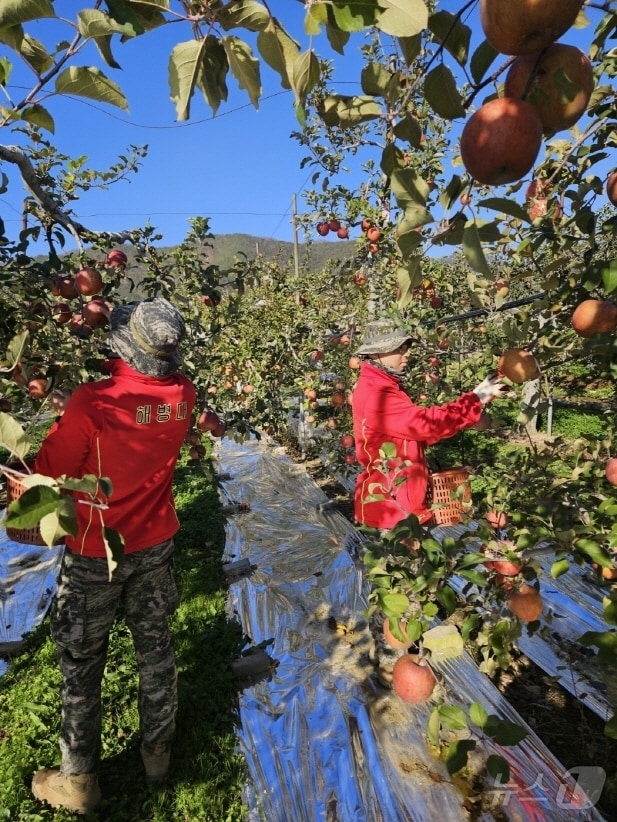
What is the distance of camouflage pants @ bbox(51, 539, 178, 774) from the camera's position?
176cm

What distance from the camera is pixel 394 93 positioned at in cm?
78

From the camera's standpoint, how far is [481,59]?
0.80m

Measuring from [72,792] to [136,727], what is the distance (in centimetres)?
53

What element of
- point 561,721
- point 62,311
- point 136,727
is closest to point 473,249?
point 62,311

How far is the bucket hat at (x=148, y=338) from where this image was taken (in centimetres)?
173

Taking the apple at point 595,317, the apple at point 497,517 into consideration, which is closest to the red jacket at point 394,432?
the apple at point 497,517

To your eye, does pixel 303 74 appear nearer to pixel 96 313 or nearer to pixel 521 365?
pixel 521 365

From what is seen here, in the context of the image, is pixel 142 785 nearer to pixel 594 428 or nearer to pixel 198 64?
pixel 198 64

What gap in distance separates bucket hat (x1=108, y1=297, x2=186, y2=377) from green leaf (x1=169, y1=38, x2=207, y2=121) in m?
1.02

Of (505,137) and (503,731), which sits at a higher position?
(505,137)

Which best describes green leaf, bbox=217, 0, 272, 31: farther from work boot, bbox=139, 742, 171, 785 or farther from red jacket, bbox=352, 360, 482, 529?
work boot, bbox=139, 742, 171, 785

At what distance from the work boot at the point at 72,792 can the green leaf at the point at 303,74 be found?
94.3 inches

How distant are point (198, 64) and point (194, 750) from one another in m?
2.64

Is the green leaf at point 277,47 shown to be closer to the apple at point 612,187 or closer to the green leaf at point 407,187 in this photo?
the green leaf at point 407,187
